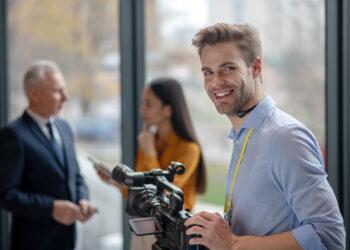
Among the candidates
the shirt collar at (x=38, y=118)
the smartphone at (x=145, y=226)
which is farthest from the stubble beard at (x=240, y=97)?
the shirt collar at (x=38, y=118)

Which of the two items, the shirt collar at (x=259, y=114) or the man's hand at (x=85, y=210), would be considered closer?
the shirt collar at (x=259, y=114)

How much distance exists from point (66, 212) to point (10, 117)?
1.48 metres

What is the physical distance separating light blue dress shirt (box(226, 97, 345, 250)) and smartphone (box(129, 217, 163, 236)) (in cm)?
21

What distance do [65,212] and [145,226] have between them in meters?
1.19

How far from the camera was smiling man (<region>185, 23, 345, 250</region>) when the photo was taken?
884mm

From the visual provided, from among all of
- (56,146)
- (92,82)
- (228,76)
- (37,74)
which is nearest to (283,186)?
(228,76)

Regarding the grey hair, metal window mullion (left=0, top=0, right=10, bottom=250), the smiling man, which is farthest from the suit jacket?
the smiling man

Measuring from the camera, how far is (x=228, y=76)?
979 mm

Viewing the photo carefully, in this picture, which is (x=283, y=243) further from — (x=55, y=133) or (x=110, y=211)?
(x=110, y=211)

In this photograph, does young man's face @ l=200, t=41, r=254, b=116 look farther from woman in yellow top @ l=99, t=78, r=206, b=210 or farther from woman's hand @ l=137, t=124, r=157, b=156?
woman's hand @ l=137, t=124, r=157, b=156

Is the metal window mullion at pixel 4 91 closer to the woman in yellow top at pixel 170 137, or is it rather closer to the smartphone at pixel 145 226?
the woman in yellow top at pixel 170 137

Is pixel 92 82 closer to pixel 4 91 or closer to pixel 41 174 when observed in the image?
pixel 41 174

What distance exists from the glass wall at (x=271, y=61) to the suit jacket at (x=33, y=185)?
31.7 inches

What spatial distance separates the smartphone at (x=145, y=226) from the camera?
3.17ft
